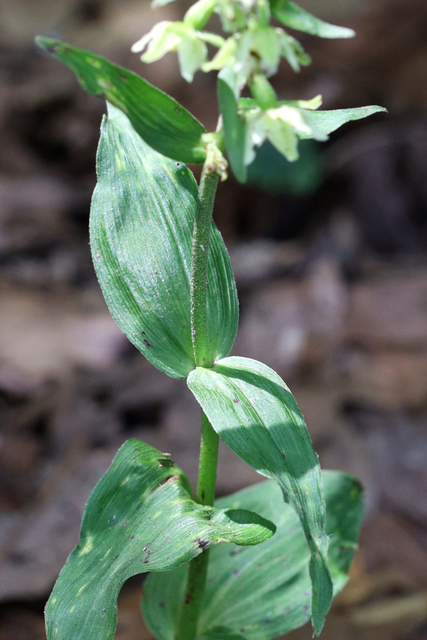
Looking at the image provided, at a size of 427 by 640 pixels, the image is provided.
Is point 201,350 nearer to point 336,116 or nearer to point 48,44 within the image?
point 336,116

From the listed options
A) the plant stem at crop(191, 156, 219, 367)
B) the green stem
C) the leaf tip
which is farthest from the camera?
the green stem

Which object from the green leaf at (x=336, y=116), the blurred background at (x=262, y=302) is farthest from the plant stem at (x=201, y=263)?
the blurred background at (x=262, y=302)

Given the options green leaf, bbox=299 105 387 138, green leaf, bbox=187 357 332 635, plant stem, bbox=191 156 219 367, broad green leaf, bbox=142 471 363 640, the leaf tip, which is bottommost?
broad green leaf, bbox=142 471 363 640

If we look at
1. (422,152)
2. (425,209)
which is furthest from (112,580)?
(422,152)

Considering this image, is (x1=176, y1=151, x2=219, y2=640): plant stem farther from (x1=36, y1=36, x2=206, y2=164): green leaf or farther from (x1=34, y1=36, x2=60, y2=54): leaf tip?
(x1=34, y1=36, x2=60, y2=54): leaf tip

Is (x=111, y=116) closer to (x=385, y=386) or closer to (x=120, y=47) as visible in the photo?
(x=385, y=386)

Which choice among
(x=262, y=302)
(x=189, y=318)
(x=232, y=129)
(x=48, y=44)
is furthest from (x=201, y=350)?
(x=262, y=302)

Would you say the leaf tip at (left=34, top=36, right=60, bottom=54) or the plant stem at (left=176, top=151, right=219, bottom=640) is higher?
the leaf tip at (left=34, top=36, right=60, bottom=54)

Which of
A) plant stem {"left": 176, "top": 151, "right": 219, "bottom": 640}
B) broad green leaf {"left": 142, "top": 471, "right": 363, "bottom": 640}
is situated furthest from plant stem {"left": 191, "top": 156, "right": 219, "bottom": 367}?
broad green leaf {"left": 142, "top": 471, "right": 363, "bottom": 640}

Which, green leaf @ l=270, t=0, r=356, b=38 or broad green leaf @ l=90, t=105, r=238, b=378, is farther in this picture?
broad green leaf @ l=90, t=105, r=238, b=378
